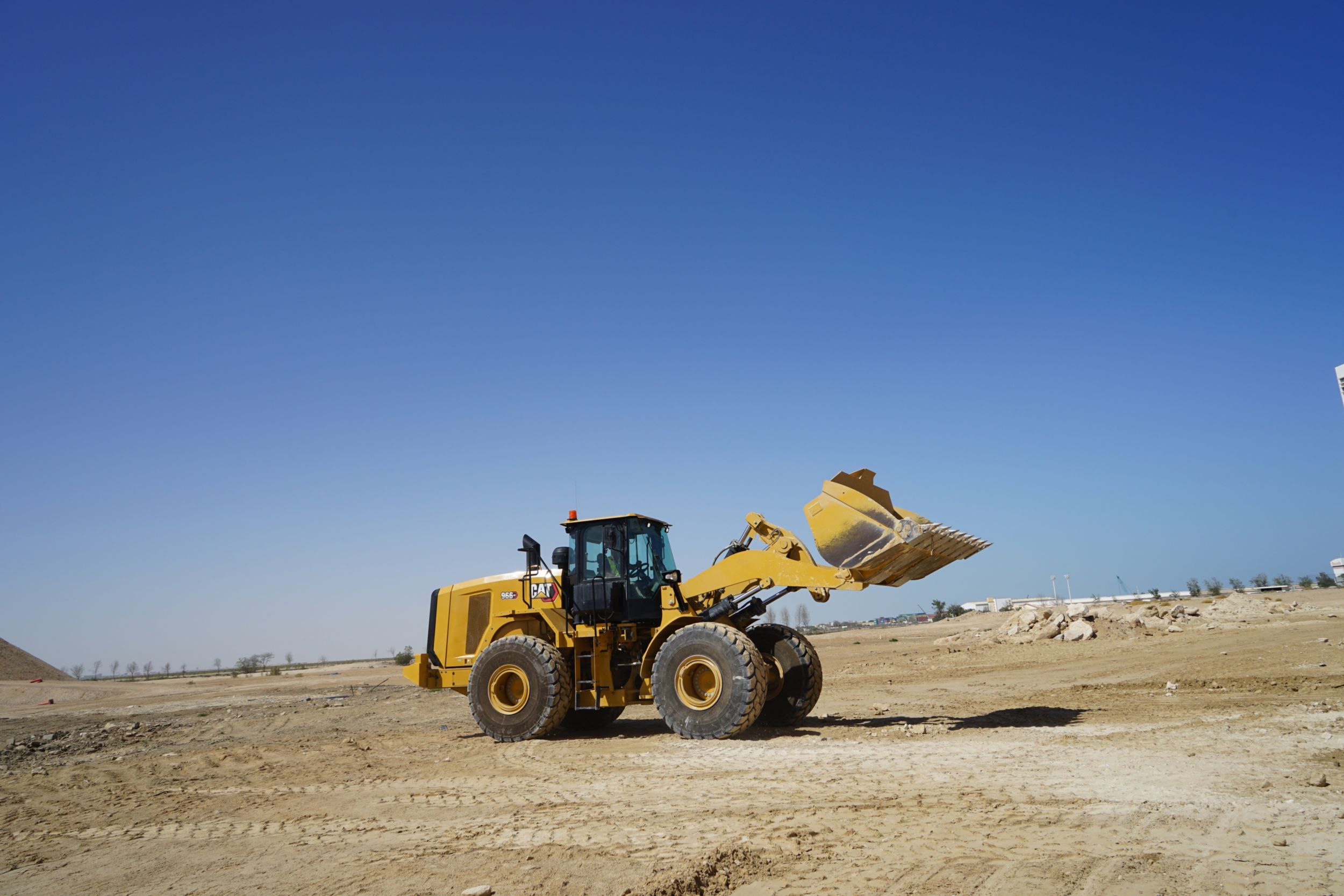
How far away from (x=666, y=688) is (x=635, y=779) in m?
2.48

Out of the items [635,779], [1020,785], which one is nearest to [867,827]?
[1020,785]

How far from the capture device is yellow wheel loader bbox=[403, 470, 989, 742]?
30.9 feet

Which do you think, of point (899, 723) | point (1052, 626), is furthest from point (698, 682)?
point (1052, 626)

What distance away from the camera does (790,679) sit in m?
10.7

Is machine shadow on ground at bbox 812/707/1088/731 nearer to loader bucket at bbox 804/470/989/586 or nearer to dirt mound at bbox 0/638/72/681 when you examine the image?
→ loader bucket at bbox 804/470/989/586

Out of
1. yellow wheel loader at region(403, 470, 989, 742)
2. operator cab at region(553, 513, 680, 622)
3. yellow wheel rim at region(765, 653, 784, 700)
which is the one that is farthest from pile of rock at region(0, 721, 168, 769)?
yellow wheel rim at region(765, 653, 784, 700)

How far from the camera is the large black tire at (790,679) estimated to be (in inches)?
413

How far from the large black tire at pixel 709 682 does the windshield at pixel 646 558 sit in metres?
1.34

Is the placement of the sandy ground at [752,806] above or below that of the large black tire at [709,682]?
below

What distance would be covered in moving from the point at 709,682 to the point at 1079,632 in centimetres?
1826

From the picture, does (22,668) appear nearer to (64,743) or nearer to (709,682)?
(64,743)

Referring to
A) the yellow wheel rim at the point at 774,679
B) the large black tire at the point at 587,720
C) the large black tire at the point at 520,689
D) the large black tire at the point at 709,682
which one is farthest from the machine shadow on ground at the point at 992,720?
the large black tire at the point at 520,689

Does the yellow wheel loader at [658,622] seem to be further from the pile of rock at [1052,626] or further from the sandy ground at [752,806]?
the pile of rock at [1052,626]

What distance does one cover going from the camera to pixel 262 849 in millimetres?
5578
